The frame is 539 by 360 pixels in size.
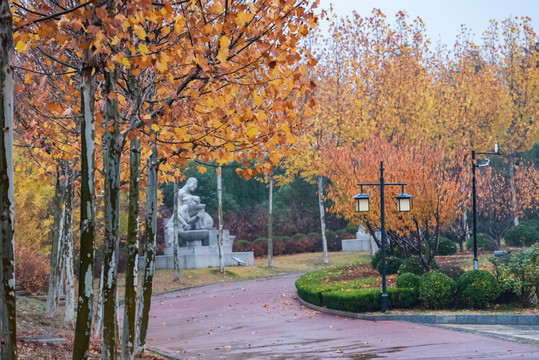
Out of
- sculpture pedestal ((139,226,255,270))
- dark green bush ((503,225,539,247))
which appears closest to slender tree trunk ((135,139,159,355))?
sculpture pedestal ((139,226,255,270))

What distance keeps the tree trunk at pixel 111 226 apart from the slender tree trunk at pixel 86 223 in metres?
1.04

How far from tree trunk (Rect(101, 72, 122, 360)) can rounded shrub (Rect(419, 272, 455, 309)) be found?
11.6 meters

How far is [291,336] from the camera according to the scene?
49.6 ft

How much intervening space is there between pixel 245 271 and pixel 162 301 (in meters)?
10.3

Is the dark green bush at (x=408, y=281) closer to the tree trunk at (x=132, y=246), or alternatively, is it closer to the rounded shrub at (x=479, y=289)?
the rounded shrub at (x=479, y=289)

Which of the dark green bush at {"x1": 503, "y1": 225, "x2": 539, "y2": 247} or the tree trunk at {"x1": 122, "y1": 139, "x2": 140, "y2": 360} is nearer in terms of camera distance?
the tree trunk at {"x1": 122, "y1": 139, "x2": 140, "y2": 360}

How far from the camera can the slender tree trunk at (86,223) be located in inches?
262

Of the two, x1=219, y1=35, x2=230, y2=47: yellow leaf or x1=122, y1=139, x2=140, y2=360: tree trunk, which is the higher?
x1=219, y1=35, x2=230, y2=47: yellow leaf

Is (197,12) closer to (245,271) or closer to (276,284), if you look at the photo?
(276,284)

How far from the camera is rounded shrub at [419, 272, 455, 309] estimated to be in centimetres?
1777

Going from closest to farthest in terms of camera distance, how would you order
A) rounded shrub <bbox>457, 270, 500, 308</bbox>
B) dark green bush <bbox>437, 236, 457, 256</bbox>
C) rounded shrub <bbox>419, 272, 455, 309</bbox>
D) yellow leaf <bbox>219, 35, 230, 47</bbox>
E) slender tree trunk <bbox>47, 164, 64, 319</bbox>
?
yellow leaf <bbox>219, 35, 230, 47</bbox>
rounded shrub <bbox>457, 270, 500, 308</bbox>
rounded shrub <bbox>419, 272, 455, 309</bbox>
slender tree trunk <bbox>47, 164, 64, 319</bbox>
dark green bush <bbox>437, 236, 457, 256</bbox>

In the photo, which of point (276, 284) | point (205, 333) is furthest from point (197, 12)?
point (276, 284)

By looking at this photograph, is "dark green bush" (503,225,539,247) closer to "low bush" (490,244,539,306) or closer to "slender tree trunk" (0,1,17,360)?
"low bush" (490,244,539,306)

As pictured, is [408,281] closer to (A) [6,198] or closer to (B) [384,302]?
(B) [384,302]
